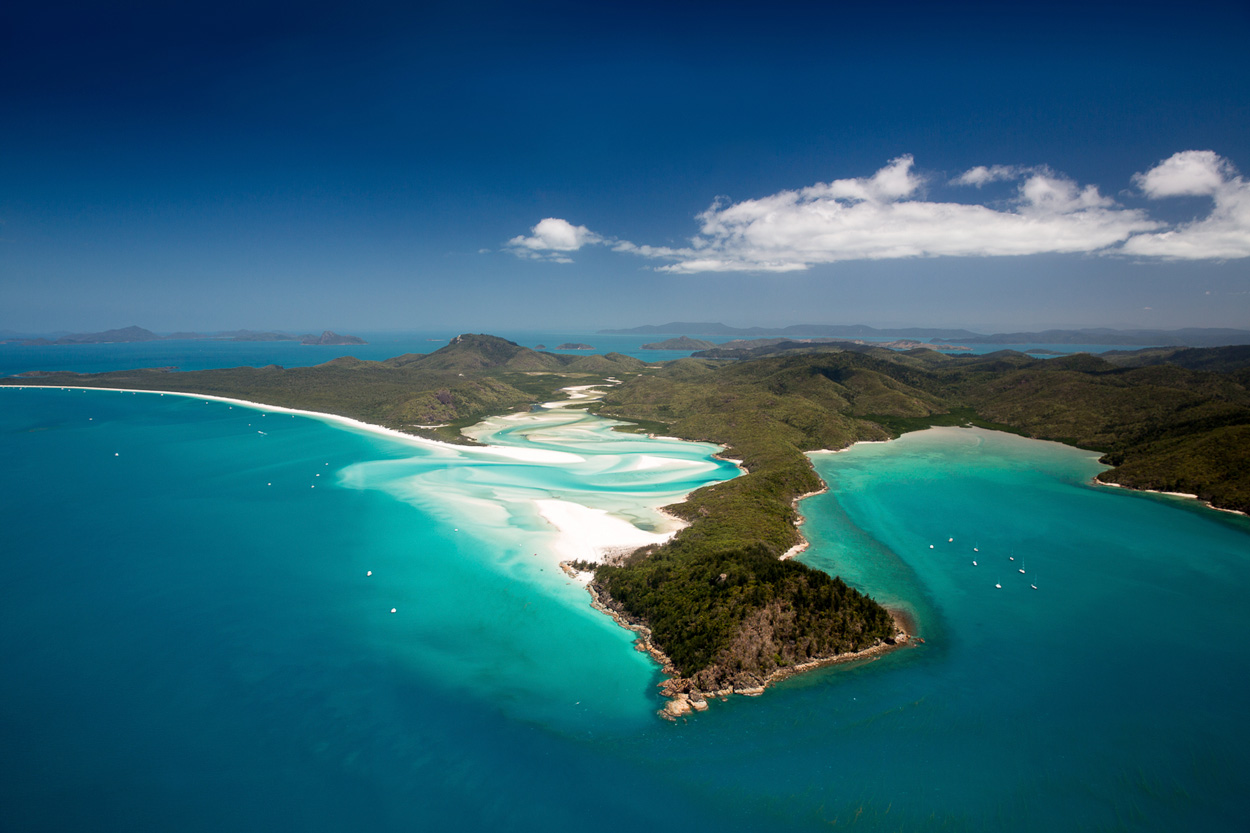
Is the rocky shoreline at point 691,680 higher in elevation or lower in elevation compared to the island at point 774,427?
lower

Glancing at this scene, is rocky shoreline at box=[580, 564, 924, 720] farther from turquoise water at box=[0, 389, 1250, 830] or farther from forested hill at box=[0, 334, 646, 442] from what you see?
forested hill at box=[0, 334, 646, 442]

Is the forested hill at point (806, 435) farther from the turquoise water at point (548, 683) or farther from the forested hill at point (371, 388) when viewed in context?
the forested hill at point (371, 388)

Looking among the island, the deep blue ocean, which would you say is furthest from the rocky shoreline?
the deep blue ocean

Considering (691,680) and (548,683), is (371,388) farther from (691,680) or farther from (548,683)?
(691,680)

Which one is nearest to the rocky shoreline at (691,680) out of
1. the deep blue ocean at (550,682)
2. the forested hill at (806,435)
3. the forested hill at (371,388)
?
the forested hill at (806,435)

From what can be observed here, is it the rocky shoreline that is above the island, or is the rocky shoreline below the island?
below

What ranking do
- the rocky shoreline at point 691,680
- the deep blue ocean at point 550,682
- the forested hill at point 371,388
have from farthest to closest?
the forested hill at point 371,388, the rocky shoreline at point 691,680, the deep blue ocean at point 550,682
